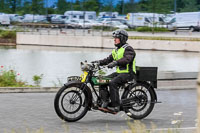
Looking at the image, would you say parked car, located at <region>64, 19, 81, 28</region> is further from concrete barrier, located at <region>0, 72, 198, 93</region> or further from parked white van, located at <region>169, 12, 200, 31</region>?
concrete barrier, located at <region>0, 72, 198, 93</region>

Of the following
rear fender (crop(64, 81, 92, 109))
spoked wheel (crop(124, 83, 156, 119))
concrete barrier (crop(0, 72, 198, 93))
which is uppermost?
rear fender (crop(64, 81, 92, 109))

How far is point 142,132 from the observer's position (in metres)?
6.05

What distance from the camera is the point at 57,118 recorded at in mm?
9875

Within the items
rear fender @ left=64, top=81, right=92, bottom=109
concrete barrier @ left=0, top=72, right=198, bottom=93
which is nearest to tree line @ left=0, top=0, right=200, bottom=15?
concrete barrier @ left=0, top=72, right=198, bottom=93

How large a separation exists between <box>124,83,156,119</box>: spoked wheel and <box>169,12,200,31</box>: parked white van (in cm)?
5486

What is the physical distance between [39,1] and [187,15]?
32453mm

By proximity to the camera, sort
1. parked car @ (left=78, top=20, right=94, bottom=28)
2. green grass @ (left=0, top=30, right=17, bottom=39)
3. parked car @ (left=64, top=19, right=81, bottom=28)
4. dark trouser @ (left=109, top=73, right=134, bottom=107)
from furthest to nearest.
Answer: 1. parked car @ (left=78, top=20, right=94, bottom=28)
2. parked car @ (left=64, top=19, right=81, bottom=28)
3. green grass @ (left=0, top=30, right=17, bottom=39)
4. dark trouser @ (left=109, top=73, right=134, bottom=107)

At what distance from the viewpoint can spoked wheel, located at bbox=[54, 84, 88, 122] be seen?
8902 mm

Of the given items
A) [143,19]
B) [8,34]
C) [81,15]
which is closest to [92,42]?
[8,34]

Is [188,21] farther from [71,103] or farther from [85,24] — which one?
[71,103]

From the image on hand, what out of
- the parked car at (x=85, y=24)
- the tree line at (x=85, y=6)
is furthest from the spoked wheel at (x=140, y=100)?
the tree line at (x=85, y=6)

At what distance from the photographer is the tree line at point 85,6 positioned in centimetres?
8671

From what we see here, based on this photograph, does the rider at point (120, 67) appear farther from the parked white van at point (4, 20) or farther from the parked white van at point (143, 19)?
the parked white van at point (4, 20)

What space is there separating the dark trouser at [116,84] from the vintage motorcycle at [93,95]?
132 millimetres
